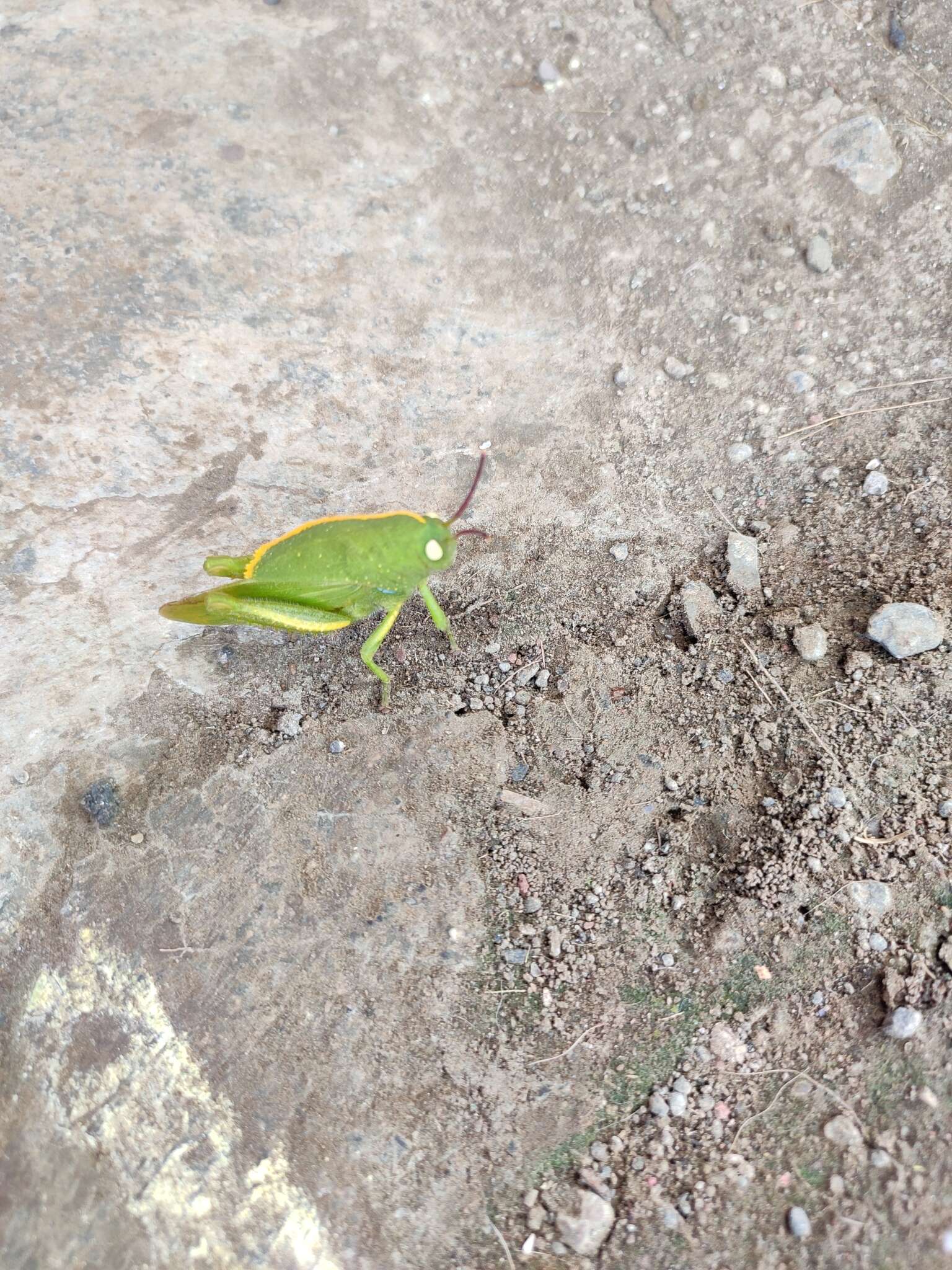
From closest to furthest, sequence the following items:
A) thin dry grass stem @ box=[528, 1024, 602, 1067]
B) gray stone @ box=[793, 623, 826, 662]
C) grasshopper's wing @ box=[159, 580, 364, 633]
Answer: thin dry grass stem @ box=[528, 1024, 602, 1067] → grasshopper's wing @ box=[159, 580, 364, 633] → gray stone @ box=[793, 623, 826, 662]

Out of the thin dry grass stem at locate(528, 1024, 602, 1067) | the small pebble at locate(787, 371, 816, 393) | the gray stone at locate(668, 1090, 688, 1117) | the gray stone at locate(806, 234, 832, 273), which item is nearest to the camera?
the gray stone at locate(668, 1090, 688, 1117)

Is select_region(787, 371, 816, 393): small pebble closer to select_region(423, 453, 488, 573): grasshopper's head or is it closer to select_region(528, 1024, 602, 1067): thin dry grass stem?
select_region(423, 453, 488, 573): grasshopper's head

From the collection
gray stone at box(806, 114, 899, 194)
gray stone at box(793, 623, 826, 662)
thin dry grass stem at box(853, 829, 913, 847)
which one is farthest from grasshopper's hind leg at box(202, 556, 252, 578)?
gray stone at box(806, 114, 899, 194)

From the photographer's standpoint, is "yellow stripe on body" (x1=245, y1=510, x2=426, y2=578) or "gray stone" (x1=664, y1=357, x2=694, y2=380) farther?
"gray stone" (x1=664, y1=357, x2=694, y2=380)

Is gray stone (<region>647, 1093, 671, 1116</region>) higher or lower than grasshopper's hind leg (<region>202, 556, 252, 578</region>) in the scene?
lower

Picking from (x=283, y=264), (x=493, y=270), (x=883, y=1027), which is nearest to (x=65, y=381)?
(x=283, y=264)

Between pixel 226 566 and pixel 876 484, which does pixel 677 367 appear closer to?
pixel 876 484
